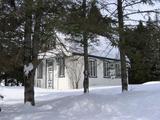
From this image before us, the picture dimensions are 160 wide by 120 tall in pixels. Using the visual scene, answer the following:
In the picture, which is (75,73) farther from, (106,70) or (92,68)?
(106,70)

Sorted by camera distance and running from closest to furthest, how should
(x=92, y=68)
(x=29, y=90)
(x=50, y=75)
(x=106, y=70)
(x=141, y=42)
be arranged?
(x=29, y=90), (x=141, y=42), (x=92, y=68), (x=50, y=75), (x=106, y=70)

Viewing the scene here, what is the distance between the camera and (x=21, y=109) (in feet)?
43.5

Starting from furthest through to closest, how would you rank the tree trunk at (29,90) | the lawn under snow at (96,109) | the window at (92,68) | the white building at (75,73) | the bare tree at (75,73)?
1. the window at (92,68)
2. the white building at (75,73)
3. the bare tree at (75,73)
4. the tree trunk at (29,90)
5. the lawn under snow at (96,109)

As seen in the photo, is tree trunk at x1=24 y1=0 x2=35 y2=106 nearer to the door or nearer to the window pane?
the window pane

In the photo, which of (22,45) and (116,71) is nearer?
(22,45)

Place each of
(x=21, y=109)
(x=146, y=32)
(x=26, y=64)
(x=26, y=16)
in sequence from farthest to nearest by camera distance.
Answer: (x=146, y=32)
(x=26, y=64)
(x=21, y=109)
(x=26, y=16)

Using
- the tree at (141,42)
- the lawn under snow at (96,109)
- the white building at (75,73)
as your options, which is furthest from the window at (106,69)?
the lawn under snow at (96,109)

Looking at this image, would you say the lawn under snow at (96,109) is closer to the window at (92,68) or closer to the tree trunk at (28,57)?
the tree trunk at (28,57)

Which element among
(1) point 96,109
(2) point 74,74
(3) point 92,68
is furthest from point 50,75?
(1) point 96,109

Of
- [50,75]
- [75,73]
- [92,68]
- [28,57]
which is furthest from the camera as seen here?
[50,75]

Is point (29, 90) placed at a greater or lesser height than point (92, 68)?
lesser

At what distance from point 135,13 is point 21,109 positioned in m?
6.35

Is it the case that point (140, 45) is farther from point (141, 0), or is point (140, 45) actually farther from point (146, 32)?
point (141, 0)

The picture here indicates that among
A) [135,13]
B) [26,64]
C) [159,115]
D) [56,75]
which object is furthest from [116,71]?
[159,115]
